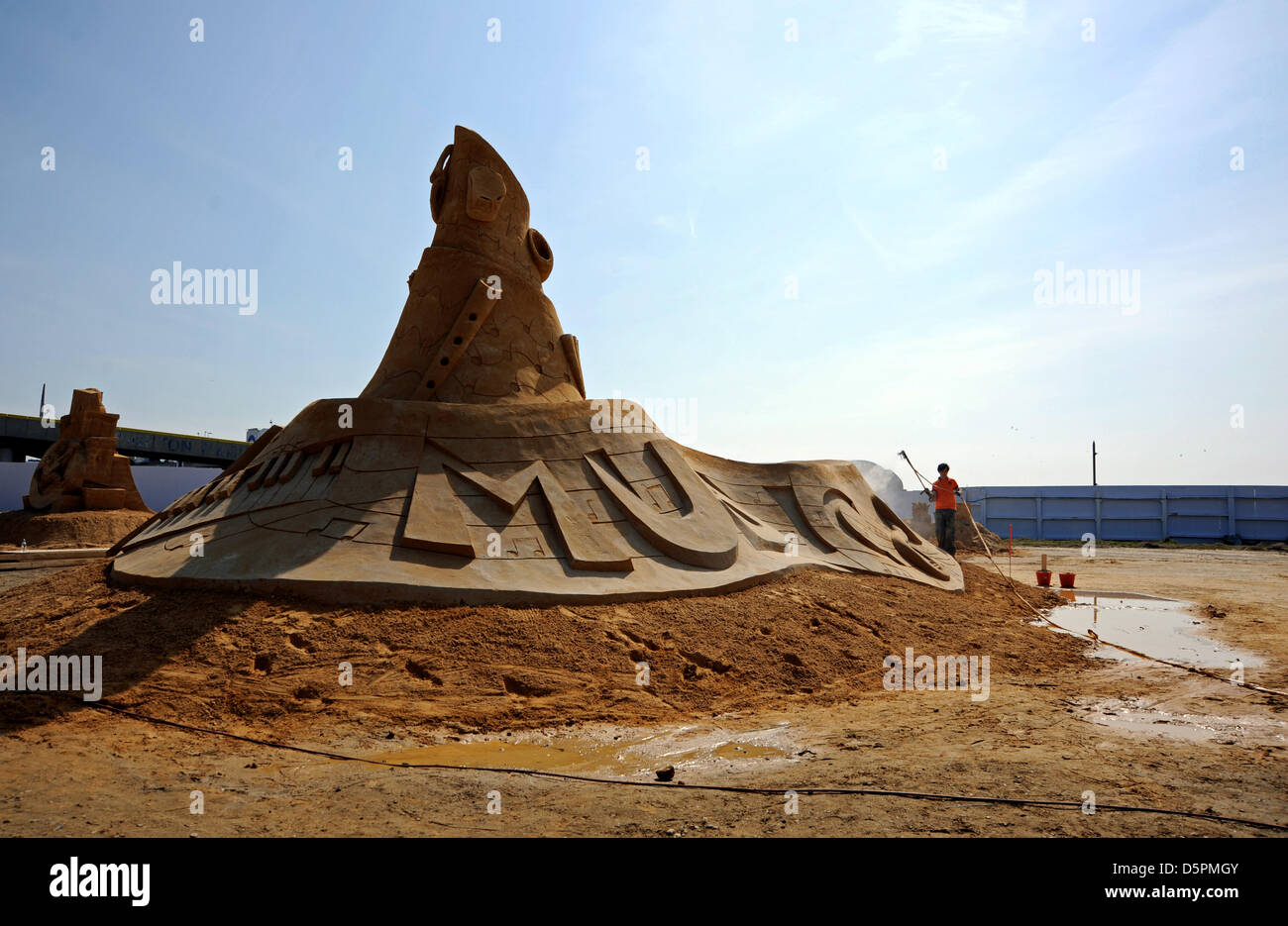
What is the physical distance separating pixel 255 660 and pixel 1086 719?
5201 mm

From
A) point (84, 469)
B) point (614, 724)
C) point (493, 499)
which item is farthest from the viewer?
point (84, 469)

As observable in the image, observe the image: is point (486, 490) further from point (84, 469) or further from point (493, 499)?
point (84, 469)

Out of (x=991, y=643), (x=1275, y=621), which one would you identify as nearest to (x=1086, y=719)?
(x=991, y=643)

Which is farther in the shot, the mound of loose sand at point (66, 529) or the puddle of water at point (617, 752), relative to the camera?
the mound of loose sand at point (66, 529)

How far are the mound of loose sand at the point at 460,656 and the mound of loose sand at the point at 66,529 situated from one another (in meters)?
11.3

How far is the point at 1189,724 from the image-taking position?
449 centimetres

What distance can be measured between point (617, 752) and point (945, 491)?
841cm

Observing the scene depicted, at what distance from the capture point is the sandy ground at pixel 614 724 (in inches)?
126

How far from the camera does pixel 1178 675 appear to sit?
5910 millimetres

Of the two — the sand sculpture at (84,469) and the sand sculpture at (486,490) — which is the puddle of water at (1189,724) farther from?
the sand sculpture at (84,469)

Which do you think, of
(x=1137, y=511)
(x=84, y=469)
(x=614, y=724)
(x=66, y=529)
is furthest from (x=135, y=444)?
(x=1137, y=511)

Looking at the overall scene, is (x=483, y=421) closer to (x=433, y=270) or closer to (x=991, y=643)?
Result: (x=433, y=270)

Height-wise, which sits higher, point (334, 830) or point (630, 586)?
point (630, 586)

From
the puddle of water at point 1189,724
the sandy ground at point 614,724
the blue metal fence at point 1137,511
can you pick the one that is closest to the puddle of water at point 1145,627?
the sandy ground at point 614,724
